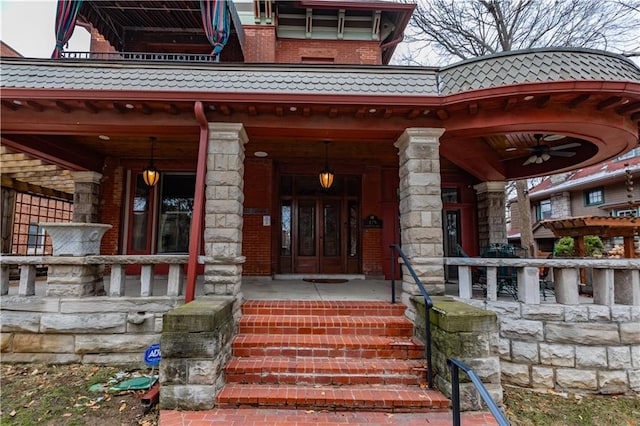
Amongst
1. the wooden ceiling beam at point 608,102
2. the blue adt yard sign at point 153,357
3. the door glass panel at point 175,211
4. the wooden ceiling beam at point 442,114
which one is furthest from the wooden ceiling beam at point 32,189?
the wooden ceiling beam at point 608,102

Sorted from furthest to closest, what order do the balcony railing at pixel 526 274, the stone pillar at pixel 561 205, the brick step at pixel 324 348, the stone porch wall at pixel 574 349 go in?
the stone pillar at pixel 561 205
the balcony railing at pixel 526 274
the stone porch wall at pixel 574 349
the brick step at pixel 324 348

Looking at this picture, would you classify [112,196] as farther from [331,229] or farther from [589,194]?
[589,194]

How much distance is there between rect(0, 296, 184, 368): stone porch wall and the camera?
4.02m

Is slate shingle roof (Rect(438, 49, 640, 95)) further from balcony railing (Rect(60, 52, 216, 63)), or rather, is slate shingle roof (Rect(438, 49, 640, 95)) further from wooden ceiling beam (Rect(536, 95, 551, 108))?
balcony railing (Rect(60, 52, 216, 63))

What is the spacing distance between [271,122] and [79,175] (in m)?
5.13

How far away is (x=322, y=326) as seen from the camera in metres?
3.87

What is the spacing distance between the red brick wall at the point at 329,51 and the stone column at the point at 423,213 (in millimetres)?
4984

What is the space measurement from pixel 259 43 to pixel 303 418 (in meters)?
8.24

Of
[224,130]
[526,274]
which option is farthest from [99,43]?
[526,274]

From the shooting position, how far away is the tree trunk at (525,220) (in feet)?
30.9

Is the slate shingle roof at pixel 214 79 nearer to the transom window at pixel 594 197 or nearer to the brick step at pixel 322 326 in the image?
the brick step at pixel 322 326

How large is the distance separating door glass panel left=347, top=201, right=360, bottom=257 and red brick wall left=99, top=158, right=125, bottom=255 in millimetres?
5183

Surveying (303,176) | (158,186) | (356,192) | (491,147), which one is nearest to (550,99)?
(491,147)

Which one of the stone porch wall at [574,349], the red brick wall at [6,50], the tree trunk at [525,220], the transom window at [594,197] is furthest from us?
the transom window at [594,197]
